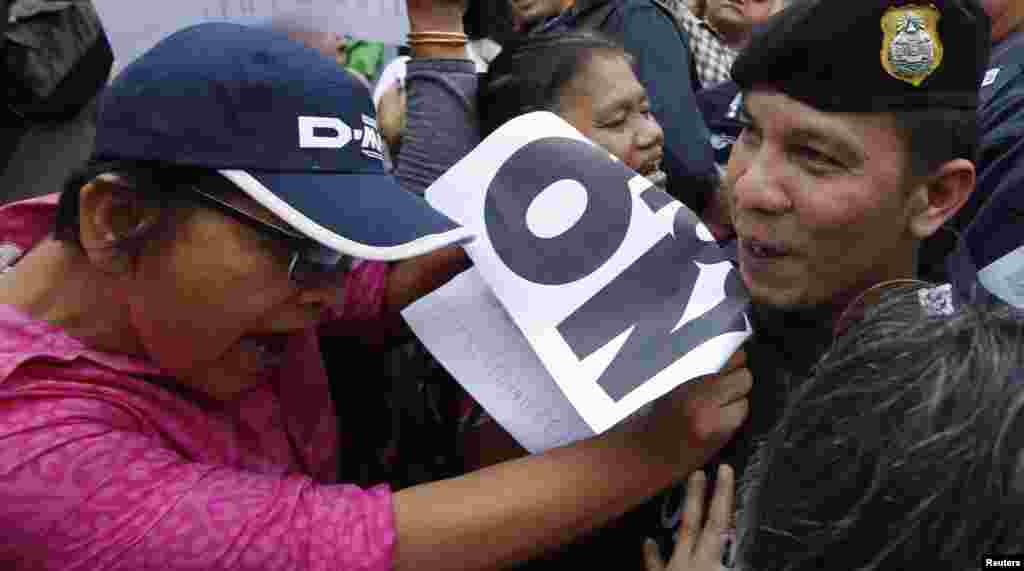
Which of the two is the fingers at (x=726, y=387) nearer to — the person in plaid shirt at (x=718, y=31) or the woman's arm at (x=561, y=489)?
the woman's arm at (x=561, y=489)

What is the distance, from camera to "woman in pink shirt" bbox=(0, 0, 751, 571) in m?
0.94

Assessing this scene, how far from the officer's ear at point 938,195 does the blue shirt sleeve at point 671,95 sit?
891 millimetres

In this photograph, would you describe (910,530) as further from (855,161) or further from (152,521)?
(152,521)

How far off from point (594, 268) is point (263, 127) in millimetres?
441

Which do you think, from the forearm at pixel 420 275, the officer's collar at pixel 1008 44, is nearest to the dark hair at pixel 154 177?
the forearm at pixel 420 275

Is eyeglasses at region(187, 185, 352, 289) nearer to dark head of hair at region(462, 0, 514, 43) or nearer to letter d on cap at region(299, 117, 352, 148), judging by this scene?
letter d on cap at region(299, 117, 352, 148)

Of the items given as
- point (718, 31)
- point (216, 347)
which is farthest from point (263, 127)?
point (718, 31)

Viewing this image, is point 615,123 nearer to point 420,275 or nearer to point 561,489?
point 420,275

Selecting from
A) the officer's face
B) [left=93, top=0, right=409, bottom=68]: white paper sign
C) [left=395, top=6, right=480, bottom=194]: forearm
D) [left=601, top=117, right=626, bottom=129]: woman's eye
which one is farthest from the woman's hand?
[left=93, top=0, right=409, bottom=68]: white paper sign

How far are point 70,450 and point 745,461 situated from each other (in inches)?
31.4

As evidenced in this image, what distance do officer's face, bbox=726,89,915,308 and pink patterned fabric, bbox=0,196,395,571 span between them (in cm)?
60

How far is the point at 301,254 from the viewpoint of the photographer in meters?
1.06

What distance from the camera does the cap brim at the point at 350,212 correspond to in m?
0.99

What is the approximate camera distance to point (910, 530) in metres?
0.73
